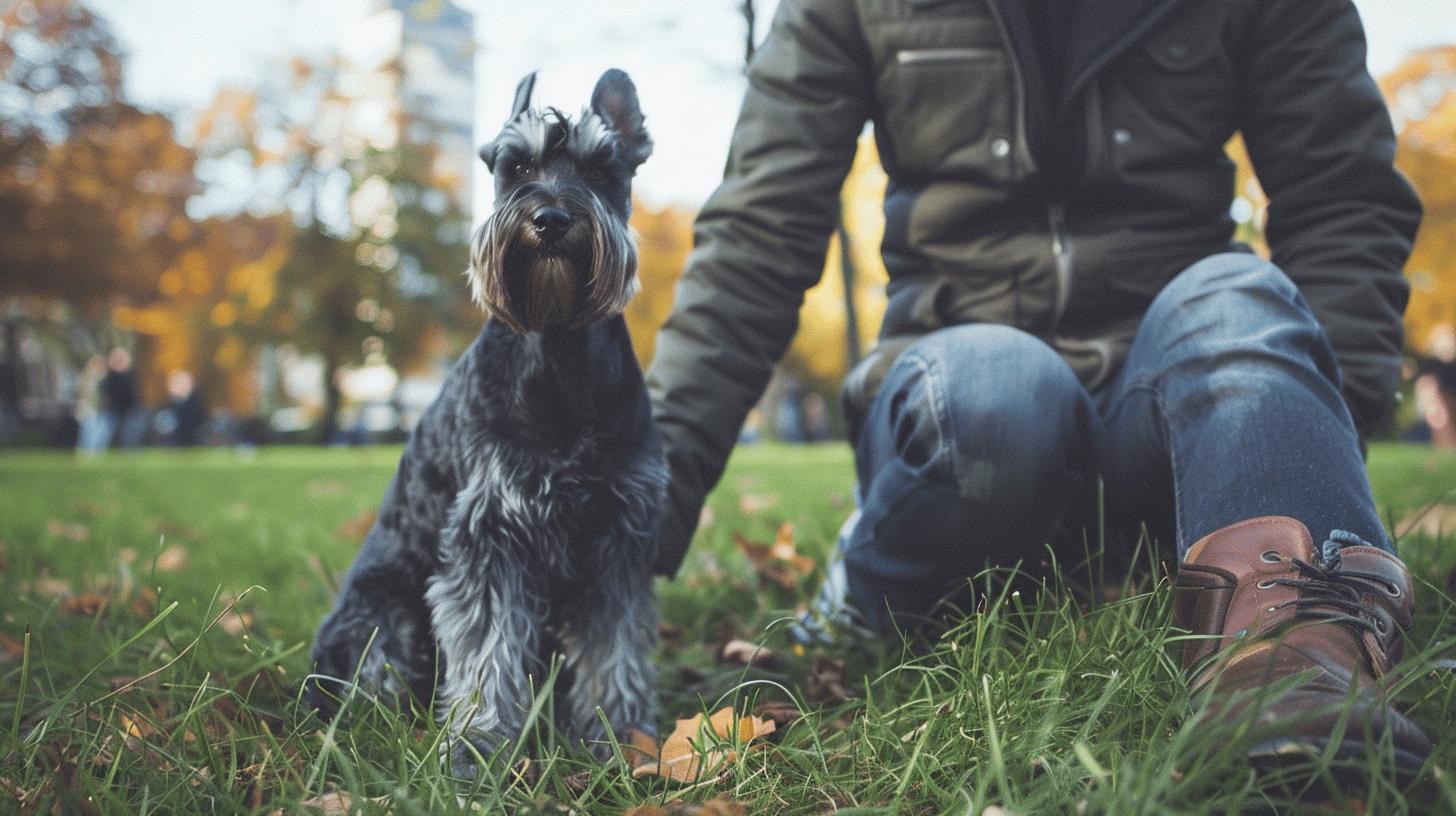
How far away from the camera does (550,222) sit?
7.02ft

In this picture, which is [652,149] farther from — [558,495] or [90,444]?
[90,444]

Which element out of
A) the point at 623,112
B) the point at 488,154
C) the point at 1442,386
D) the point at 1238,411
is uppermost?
the point at 623,112

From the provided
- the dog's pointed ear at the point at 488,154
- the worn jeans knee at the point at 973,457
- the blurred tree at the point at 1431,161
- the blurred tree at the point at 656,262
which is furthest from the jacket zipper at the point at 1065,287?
the blurred tree at the point at 656,262

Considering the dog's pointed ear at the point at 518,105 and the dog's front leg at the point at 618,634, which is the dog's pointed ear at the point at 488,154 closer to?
the dog's pointed ear at the point at 518,105

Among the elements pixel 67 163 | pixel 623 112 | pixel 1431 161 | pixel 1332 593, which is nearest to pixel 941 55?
pixel 623 112

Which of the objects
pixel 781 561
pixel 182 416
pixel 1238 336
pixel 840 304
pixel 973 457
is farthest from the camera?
pixel 840 304

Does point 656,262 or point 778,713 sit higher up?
point 656,262

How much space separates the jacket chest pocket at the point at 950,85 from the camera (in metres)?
2.62

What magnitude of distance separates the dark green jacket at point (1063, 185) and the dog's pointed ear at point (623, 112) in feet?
1.30

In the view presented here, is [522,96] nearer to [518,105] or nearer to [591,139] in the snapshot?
[518,105]

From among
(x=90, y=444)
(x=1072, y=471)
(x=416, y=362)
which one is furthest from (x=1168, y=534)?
(x=416, y=362)

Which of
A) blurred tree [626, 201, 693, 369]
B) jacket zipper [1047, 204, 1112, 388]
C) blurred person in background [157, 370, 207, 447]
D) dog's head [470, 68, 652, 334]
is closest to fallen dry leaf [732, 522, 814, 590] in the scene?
jacket zipper [1047, 204, 1112, 388]

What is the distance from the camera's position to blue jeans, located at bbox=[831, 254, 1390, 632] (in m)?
1.86

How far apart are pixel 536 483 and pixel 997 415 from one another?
994mm
